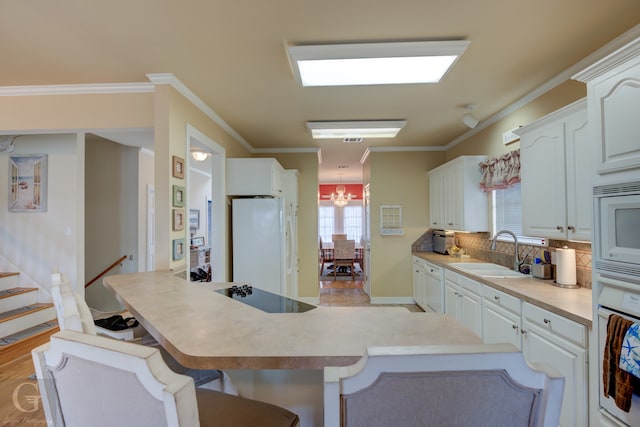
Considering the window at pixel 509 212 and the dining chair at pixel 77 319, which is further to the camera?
the window at pixel 509 212

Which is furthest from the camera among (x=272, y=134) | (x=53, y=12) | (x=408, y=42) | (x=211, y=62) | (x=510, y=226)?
(x=272, y=134)

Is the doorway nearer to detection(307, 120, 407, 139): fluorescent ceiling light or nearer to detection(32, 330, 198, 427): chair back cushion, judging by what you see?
detection(307, 120, 407, 139): fluorescent ceiling light

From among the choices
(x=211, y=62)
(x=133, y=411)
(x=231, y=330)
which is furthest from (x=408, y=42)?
(x=133, y=411)

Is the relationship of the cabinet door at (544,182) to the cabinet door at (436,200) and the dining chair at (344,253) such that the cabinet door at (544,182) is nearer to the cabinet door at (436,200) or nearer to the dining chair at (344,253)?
the cabinet door at (436,200)

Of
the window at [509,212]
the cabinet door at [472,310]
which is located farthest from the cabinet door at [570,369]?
the window at [509,212]

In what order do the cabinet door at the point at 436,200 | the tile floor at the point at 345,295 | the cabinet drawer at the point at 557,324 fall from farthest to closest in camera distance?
1. the tile floor at the point at 345,295
2. the cabinet door at the point at 436,200
3. the cabinet drawer at the point at 557,324

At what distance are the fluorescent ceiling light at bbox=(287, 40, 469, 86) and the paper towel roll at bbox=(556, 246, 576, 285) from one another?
5.35 feet

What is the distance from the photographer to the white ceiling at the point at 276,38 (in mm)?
1686

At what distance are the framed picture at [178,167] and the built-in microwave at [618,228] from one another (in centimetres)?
279

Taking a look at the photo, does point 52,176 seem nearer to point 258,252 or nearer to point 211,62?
point 258,252

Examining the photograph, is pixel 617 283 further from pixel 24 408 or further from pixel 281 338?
pixel 24 408

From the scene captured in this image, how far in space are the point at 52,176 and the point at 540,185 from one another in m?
5.80

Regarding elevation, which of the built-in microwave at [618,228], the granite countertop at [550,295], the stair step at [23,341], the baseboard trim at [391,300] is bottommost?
the baseboard trim at [391,300]

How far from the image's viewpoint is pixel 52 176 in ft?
14.2
